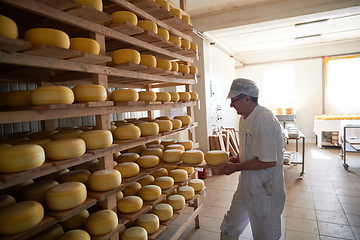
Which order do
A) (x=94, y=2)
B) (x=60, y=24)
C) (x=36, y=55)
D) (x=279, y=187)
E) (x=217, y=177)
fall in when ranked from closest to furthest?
(x=36, y=55) → (x=94, y=2) → (x=60, y=24) → (x=279, y=187) → (x=217, y=177)

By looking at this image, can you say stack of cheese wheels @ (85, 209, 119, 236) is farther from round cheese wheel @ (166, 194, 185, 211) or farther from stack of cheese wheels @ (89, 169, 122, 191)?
round cheese wheel @ (166, 194, 185, 211)

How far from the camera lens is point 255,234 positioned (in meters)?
2.15

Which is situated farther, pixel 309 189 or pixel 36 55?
pixel 309 189

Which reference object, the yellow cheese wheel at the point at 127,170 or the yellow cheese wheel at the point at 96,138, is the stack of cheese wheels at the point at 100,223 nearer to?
the yellow cheese wheel at the point at 127,170

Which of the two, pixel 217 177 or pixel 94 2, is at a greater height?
pixel 94 2

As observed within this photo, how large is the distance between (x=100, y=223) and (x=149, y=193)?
63 cm

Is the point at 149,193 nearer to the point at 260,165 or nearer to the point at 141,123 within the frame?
the point at 141,123

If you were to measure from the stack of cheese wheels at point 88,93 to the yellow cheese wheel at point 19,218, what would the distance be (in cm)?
71

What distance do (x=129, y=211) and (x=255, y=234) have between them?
1.14 meters

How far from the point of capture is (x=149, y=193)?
2211mm

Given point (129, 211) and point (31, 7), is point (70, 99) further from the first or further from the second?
point (129, 211)

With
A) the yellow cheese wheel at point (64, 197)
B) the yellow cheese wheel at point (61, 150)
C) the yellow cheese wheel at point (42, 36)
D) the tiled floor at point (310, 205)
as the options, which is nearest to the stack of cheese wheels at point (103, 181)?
the yellow cheese wheel at point (64, 197)

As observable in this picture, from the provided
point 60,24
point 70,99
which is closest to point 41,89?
point 70,99

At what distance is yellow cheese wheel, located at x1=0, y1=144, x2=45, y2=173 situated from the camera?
1184 mm
